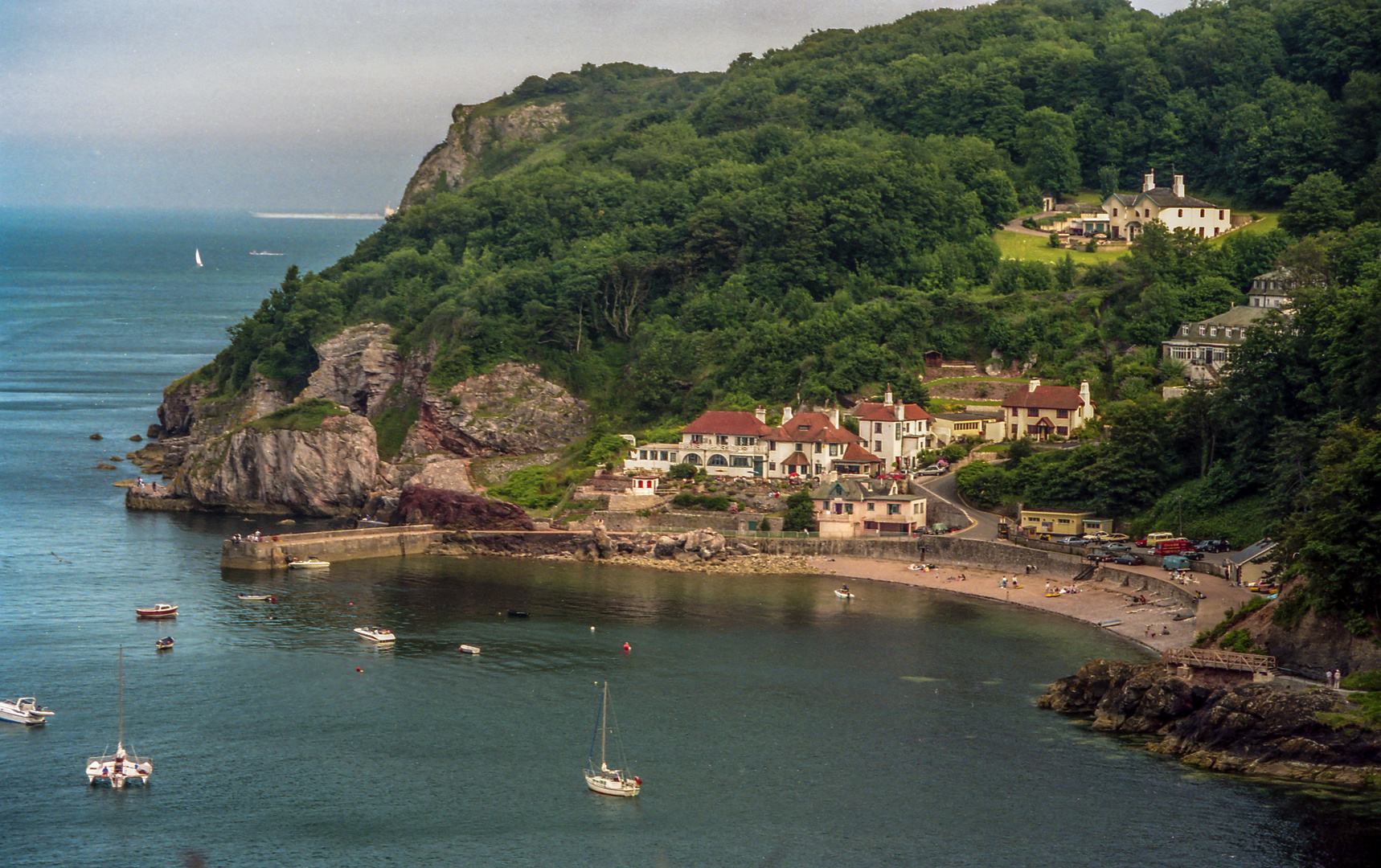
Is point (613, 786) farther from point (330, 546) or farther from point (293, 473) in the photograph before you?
point (293, 473)

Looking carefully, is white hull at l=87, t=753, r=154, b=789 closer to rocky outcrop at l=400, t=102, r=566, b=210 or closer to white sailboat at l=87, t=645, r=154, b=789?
white sailboat at l=87, t=645, r=154, b=789

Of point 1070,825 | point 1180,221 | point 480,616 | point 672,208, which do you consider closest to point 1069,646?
point 1070,825

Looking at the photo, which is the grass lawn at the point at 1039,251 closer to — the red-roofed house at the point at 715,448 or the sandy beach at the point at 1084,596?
the red-roofed house at the point at 715,448

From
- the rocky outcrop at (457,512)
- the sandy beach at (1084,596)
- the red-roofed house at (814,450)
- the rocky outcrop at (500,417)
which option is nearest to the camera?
the sandy beach at (1084,596)

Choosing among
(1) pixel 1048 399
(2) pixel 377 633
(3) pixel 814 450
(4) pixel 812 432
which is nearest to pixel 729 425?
(4) pixel 812 432

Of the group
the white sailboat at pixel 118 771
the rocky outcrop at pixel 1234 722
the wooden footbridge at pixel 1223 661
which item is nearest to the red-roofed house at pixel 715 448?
the rocky outcrop at pixel 1234 722

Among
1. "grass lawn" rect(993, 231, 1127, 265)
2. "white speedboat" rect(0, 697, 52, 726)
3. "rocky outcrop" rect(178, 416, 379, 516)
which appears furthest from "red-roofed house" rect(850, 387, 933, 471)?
"white speedboat" rect(0, 697, 52, 726)
